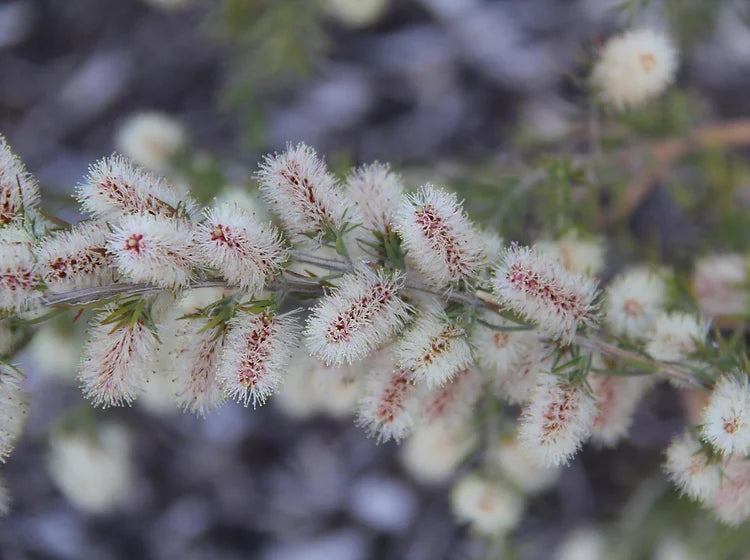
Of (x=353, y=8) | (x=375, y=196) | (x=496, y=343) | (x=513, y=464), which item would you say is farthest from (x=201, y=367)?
(x=353, y=8)

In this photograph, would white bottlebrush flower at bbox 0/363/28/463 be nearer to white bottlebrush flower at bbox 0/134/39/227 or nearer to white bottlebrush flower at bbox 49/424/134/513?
white bottlebrush flower at bbox 0/134/39/227

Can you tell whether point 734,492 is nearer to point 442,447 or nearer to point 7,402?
point 442,447

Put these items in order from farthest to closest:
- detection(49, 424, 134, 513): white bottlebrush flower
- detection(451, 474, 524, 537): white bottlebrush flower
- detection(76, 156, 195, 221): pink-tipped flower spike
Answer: detection(49, 424, 134, 513): white bottlebrush flower
detection(451, 474, 524, 537): white bottlebrush flower
detection(76, 156, 195, 221): pink-tipped flower spike

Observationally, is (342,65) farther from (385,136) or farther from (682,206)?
(682,206)

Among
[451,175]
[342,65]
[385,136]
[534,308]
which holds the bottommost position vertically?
[534,308]

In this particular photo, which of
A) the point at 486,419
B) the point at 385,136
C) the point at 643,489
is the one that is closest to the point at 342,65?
the point at 385,136

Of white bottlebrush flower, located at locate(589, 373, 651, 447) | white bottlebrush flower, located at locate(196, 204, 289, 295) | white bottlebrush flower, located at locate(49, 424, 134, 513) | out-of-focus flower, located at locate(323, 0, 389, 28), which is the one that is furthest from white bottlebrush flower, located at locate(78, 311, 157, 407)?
out-of-focus flower, located at locate(323, 0, 389, 28)
